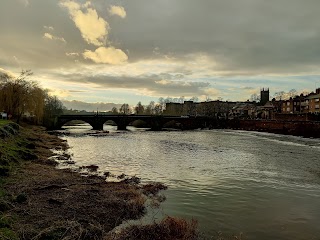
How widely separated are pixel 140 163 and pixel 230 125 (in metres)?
115

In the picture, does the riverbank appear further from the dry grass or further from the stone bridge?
the stone bridge

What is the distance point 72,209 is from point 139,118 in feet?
386

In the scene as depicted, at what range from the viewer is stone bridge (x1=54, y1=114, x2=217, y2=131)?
120238mm

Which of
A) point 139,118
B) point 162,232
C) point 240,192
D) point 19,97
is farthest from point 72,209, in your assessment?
point 139,118

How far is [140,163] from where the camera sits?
3728 centimetres

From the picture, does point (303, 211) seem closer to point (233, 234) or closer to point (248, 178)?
point (233, 234)

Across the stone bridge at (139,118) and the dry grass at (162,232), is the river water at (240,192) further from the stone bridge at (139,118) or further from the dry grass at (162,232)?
the stone bridge at (139,118)

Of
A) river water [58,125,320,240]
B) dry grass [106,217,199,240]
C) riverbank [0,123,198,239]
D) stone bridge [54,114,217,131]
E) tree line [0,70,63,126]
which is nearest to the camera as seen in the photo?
riverbank [0,123,198,239]

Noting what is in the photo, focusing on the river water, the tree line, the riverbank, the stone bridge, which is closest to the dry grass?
the riverbank

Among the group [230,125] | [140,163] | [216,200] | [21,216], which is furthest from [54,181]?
[230,125]

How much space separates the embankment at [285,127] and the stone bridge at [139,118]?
19786 millimetres

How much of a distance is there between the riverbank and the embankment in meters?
77.8

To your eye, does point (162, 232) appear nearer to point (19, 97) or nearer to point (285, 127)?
point (19, 97)

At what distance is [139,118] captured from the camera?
438ft
